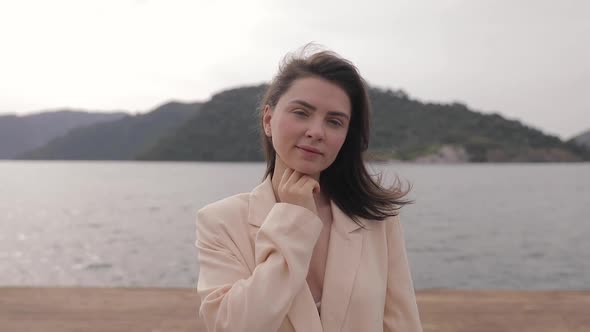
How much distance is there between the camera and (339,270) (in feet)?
4.91

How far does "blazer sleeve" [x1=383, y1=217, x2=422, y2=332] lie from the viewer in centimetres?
157

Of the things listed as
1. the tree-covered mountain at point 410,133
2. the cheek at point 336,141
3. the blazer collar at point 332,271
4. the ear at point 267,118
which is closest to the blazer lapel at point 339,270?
the blazer collar at point 332,271

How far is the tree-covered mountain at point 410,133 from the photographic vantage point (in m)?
56.8

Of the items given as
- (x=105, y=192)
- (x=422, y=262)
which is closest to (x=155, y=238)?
(x=422, y=262)

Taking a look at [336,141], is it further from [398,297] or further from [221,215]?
[398,297]

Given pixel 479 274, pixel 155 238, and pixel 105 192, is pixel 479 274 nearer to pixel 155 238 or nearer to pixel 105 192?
pixel 155 238

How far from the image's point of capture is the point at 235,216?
1537 mm

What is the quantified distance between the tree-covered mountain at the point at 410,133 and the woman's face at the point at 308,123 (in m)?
50.6

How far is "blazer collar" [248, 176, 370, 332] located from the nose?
9.6 inches

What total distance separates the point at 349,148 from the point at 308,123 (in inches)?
12.6

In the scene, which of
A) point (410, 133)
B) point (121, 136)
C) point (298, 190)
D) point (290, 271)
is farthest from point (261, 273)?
point (121, 136)

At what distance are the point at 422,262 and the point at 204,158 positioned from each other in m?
52.9

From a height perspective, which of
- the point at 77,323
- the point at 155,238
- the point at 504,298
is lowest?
the point at 155,238

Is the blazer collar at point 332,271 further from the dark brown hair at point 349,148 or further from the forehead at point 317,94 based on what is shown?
the forehead at point 317,94
